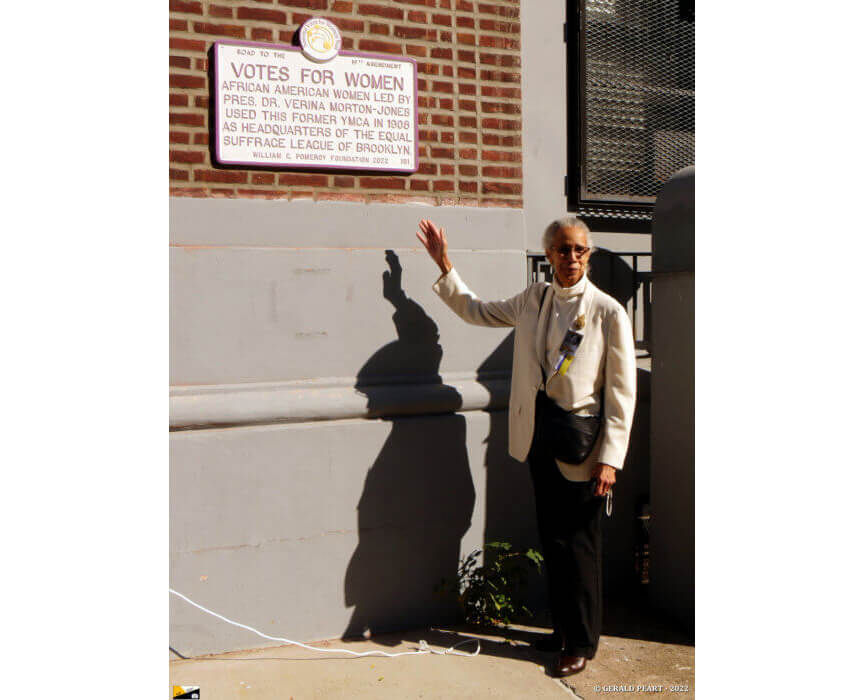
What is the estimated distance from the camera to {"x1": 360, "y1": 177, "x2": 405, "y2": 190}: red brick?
149 inches

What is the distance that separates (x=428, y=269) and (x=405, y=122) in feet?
2.34

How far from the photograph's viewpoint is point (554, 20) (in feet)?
14.8

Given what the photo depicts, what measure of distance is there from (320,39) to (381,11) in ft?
1.21

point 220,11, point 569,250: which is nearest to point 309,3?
point 220,11

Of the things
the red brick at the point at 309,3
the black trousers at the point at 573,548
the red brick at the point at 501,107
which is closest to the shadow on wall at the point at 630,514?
the black trousers at the point at 573,548

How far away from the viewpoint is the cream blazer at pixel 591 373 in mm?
3291

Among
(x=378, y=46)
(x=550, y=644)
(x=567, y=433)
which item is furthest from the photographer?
(x=378, y=46)

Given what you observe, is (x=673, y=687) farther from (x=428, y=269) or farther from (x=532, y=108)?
(x=532, y=108)

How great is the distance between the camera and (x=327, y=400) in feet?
12.0

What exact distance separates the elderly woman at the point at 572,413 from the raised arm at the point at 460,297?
11 cm

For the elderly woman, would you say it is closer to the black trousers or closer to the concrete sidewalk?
the black trousers

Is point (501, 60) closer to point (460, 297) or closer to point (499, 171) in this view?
point (499, 171)

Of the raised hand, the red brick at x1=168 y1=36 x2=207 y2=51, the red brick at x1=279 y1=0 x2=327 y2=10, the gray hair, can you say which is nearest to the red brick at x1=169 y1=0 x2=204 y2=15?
the red brick at x1=168 y1=36 x2=207 y2=51

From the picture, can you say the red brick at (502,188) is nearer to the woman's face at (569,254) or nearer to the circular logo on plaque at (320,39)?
the woman's face at (569,254)
